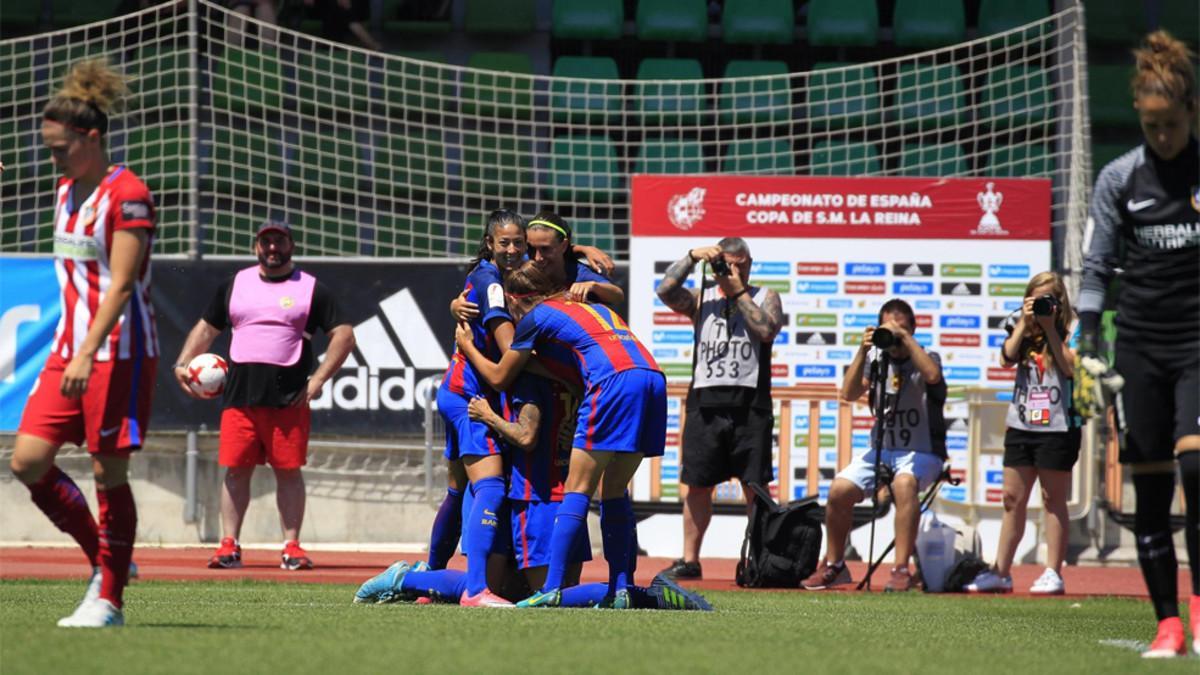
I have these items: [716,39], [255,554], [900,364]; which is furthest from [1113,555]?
[716,39]

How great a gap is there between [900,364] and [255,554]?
513 centimetres

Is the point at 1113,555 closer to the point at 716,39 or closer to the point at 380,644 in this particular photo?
the point at 716,39

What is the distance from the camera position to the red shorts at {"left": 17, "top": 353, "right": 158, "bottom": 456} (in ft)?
19.8

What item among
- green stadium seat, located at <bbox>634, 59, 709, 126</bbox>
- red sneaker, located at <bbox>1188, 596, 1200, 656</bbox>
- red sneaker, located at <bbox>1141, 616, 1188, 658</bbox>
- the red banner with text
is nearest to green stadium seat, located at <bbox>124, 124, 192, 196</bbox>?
the red banner with text

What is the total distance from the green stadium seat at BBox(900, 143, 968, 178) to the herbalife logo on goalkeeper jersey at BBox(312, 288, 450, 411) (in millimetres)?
4943

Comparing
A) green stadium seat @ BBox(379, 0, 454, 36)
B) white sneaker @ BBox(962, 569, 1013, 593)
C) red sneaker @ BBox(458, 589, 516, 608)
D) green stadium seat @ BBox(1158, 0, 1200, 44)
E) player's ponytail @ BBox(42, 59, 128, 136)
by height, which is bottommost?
white sneaker @ BBox(962, 569, 1013, 593)

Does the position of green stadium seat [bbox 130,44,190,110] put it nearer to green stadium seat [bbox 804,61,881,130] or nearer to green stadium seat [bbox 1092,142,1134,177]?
green stadium seat [bbox 804,61,881,130]

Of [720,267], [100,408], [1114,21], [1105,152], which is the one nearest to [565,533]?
[100,408]

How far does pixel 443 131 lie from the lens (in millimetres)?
16906

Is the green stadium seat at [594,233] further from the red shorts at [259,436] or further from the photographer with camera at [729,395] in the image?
the red shorts at [259,436]

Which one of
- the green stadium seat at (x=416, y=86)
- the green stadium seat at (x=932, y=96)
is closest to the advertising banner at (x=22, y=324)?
the green stadium seat at (x=416, y=86)

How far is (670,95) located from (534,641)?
455 inches

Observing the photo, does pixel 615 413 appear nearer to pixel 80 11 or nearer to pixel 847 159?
pixel 847 159

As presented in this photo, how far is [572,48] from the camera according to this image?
64.6ft
